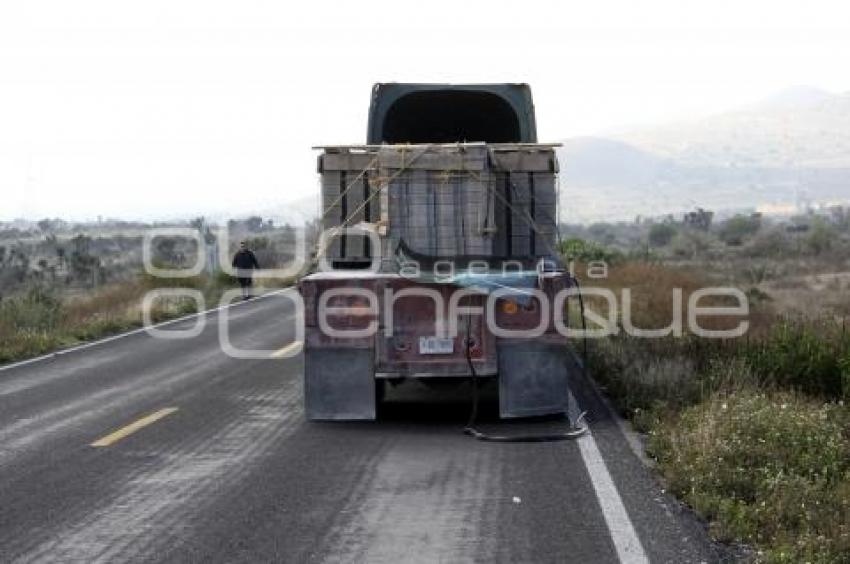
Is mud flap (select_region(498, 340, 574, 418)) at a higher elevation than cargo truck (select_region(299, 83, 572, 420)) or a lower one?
lower

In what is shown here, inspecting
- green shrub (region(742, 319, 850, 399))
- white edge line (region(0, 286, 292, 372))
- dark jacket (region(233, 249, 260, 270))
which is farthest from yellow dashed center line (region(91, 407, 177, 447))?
dark jacket (region(233, 249, 260, 270))

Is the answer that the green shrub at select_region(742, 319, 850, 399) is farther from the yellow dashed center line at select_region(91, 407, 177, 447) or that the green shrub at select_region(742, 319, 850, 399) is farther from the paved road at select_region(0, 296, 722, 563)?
the yellow dashed center line at select_region(91, 407, 177, 447)

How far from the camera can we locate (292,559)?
6.07 m

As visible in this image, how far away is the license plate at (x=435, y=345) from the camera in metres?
9.98

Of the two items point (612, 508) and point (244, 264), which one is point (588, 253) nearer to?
point (244, 264)

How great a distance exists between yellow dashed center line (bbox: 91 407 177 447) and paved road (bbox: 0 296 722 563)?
2.1 inches

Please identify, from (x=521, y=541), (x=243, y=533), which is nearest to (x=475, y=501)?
(x=521, y=541)

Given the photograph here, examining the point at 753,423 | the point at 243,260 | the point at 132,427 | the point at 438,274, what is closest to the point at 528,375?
the point at 438,274

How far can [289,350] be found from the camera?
1686cm

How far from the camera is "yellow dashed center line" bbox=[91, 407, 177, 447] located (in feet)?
31.4

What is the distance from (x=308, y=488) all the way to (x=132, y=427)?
A: 315 cm

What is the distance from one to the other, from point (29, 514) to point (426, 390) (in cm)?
590

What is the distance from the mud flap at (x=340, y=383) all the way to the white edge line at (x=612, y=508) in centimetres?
205

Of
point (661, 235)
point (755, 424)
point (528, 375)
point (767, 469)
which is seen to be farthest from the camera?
point (661, 235)
